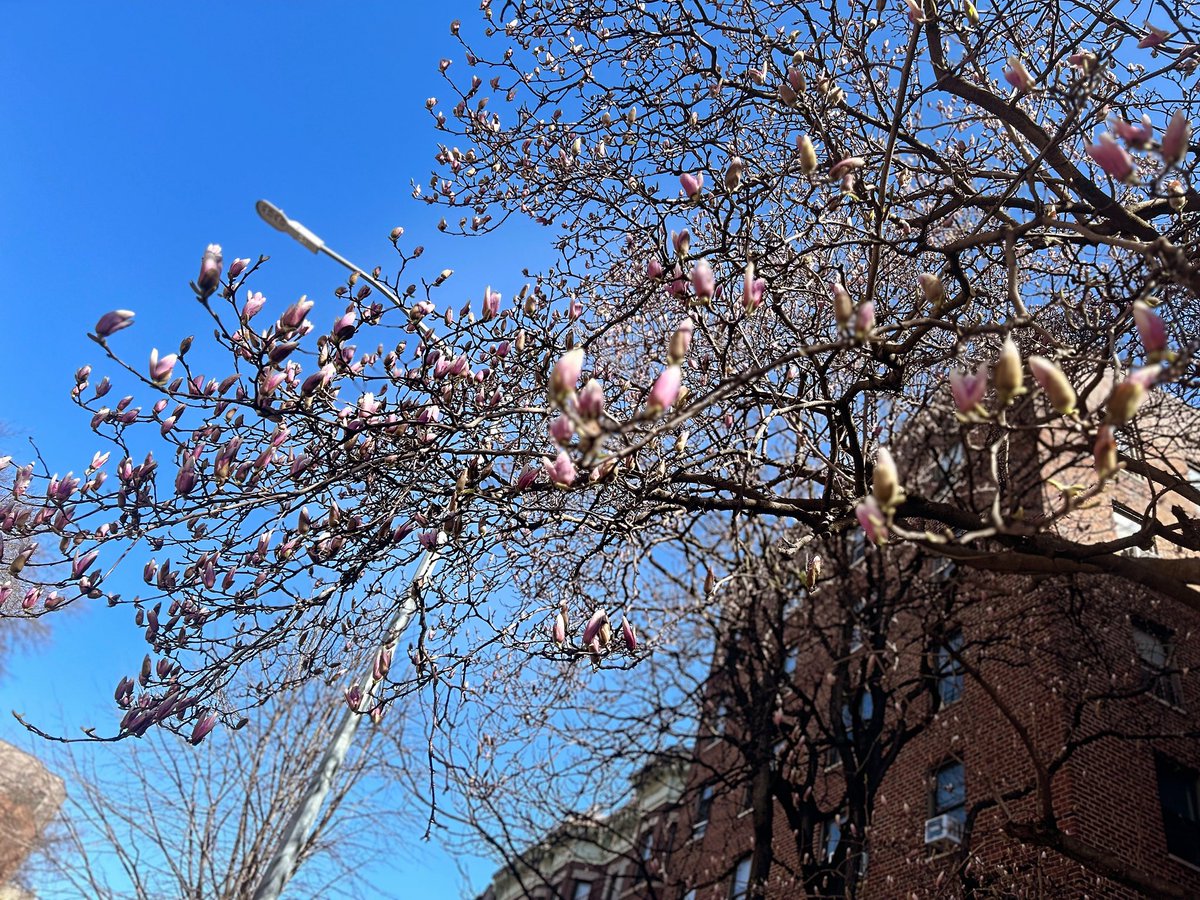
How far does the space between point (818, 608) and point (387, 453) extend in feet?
44.1

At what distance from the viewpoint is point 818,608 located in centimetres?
1714

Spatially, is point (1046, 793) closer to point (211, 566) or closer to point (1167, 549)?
point (211, 566)

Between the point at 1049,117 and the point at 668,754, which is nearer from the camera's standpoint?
the point at 1049,117

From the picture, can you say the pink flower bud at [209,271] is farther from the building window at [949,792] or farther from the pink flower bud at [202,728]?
the building window at [949,792]

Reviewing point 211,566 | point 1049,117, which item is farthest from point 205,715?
point 1049,117

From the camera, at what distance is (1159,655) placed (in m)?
14.1

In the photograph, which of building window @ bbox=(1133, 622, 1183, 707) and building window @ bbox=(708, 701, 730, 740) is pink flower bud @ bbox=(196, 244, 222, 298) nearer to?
building window @ bbox=(708, 701, 730, 740)

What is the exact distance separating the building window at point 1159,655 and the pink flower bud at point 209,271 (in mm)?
13798

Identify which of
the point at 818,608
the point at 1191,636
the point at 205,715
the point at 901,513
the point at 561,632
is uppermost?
the point at 818,608

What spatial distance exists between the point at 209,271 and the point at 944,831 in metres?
11.3

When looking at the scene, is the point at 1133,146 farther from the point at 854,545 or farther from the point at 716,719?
the point at 854,545

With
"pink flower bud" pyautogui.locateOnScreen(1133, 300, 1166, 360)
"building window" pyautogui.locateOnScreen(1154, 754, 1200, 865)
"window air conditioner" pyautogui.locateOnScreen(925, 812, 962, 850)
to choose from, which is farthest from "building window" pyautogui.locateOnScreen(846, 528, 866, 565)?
"pink flower bud" pyautogui.locateOnScreen(1133, 300, 1166, 360)

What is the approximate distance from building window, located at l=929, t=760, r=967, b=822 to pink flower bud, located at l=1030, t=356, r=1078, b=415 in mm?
11628

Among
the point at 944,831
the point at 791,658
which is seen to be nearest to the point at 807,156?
the point at 944,831
